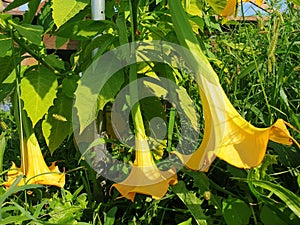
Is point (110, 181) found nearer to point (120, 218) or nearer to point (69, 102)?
point (120, 218)

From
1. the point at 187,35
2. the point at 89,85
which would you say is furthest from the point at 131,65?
the point at 187,35

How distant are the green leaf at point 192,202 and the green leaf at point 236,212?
6cm

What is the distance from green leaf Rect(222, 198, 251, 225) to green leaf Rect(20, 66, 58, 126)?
1.50ft

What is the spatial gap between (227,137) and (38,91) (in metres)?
0.52

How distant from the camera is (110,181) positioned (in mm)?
1418

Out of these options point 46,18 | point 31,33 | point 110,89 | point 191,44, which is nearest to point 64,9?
point 31,33

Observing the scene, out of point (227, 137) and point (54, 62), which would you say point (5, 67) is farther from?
point (227, 137)

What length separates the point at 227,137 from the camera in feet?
2.67

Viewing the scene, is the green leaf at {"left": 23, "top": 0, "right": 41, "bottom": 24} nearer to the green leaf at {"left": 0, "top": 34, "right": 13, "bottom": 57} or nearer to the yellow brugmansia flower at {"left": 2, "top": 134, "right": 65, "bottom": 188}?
the green leaf at {"left": 0, "top": 34, "right": 13, "bottom": 57}

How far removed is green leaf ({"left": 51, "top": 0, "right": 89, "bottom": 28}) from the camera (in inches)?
40.6

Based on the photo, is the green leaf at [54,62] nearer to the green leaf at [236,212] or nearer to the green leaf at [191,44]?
the green leaf at [191,44]

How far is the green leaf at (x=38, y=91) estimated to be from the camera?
113cm

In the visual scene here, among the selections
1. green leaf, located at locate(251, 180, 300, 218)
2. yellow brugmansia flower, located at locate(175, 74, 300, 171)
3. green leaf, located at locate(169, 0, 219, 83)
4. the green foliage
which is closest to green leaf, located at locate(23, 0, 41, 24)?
the green foliage

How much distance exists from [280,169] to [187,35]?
0.46 meters
